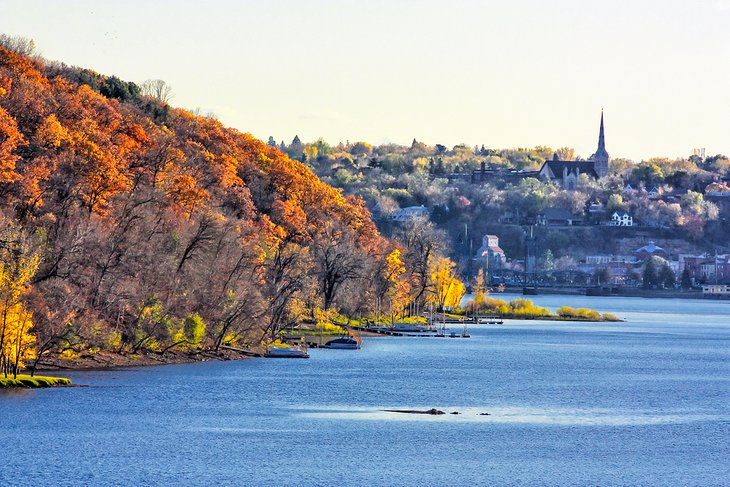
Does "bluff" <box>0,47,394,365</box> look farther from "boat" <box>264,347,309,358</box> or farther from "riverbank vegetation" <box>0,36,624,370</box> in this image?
"boat" <box>264,347,309,358</box>

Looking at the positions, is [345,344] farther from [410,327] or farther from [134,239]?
[410,327]

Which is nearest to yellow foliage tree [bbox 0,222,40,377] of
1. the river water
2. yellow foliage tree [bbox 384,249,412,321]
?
the river water

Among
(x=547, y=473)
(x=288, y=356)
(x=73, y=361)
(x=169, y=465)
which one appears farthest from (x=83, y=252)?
(x=547, y=473)

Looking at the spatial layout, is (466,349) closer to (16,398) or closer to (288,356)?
(288,356)

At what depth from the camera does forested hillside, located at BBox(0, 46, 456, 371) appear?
8481 cm

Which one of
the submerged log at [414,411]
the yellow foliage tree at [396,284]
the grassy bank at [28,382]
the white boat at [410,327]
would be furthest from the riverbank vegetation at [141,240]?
the submerged log at [414,411]

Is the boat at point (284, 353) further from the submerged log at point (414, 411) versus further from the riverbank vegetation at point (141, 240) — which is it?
the submerged log at point (414, 411)

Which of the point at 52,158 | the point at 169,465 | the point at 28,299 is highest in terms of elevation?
the point at 52,158

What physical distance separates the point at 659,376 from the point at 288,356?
2876cm

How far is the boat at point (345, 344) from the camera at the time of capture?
123 metres

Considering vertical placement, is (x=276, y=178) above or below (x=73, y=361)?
above

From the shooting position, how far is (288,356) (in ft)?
357

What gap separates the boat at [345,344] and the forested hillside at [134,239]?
543 centimetres

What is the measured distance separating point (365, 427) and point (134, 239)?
32072 mm
